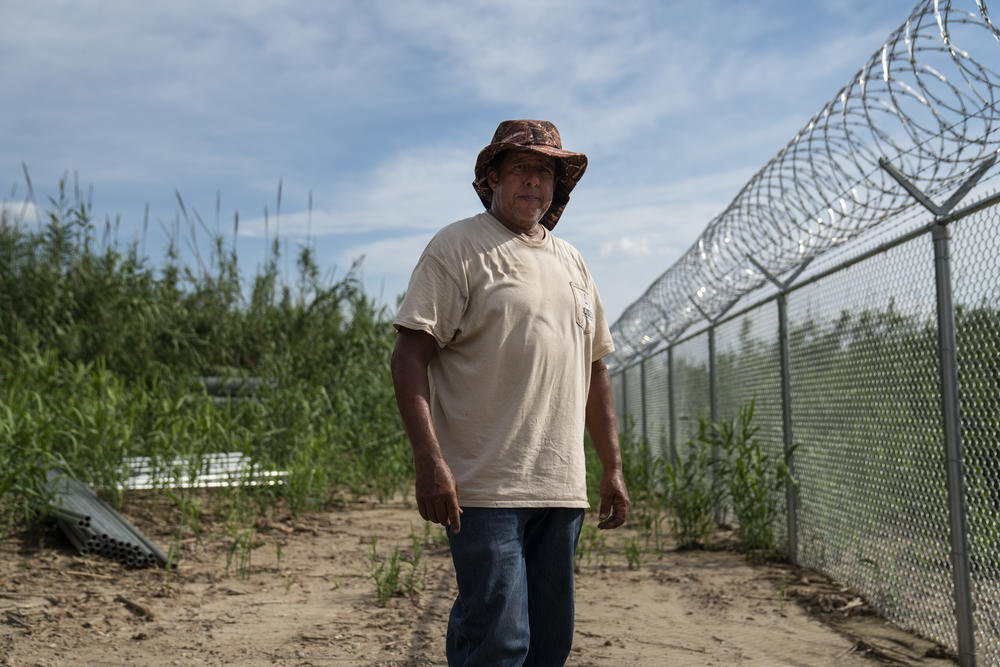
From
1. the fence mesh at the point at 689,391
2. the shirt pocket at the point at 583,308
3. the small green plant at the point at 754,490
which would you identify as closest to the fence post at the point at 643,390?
the fence mesh at the point at 689,391

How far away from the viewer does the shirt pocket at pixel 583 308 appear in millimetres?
2490

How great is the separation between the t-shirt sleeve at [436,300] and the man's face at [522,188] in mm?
290

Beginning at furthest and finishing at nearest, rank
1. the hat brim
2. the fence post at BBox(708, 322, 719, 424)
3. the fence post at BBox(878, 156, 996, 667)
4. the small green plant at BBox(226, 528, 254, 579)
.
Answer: the fence post at BBox(708, 322, 719, 424) < the small green plant at BBox(226, 528, 254, 579) < the fence post at BBox(878, 156, 996, 667) < the hat brim

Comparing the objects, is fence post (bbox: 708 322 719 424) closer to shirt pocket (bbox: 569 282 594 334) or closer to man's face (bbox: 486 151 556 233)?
shirt pocket (bbox: 569 282 594 334)

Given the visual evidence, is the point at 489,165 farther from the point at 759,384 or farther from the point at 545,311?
the point at 759,384

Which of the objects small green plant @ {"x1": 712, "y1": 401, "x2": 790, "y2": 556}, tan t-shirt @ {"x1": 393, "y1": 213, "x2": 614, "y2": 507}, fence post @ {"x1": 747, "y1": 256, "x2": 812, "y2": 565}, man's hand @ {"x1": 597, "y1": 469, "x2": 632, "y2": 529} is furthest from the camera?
small green plant @ {"x1": 712, "y1": 401, "x2": 790, "y2": 556}

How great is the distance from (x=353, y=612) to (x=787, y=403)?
2872mm

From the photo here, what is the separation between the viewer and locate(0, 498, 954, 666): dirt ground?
372 centimetres

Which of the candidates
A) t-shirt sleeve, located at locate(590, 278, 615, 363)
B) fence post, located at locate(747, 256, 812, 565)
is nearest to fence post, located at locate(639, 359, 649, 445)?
fence post, located at locate(747, 256, 812, 565)

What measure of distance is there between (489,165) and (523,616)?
1.27m

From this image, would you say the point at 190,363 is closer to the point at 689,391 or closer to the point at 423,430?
the point at 689,391

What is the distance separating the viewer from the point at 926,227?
3.51 m

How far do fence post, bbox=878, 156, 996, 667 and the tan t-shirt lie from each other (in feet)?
5.82

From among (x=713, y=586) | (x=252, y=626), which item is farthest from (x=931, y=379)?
(x=252, y=626)
